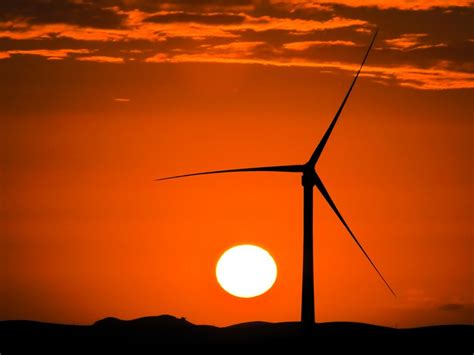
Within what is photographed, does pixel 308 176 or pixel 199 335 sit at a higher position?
pixel 308 176

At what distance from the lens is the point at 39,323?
169 meters

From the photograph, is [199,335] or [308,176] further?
[199,335]

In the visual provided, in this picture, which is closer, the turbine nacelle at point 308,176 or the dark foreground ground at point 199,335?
the turbine nacelle at point 308,176

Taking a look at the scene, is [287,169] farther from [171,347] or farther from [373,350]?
[171,347]

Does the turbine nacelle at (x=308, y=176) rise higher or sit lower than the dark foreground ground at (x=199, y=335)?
higher

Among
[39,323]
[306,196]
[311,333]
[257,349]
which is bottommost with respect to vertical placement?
[39,323]

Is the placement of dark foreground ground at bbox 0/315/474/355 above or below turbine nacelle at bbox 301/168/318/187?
below

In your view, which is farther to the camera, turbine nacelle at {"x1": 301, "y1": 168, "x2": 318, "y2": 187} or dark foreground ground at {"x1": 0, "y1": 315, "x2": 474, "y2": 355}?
dark foreground ground at {"x1": 0, "y1": 315, "x2": 474, "y2": 355}

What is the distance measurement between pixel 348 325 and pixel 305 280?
89400mm

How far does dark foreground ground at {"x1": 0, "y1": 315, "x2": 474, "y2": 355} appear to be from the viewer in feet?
440

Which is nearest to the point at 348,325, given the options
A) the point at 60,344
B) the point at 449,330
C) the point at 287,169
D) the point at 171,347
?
the point at 449,330

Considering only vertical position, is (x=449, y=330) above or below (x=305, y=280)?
below

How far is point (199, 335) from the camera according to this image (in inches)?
6220

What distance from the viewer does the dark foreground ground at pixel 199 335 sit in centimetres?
13412
